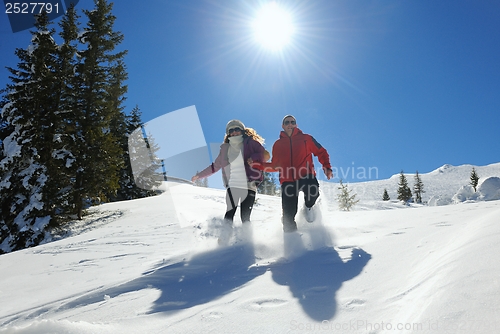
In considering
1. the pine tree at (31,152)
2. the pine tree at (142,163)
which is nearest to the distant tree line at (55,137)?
the pine tree at (31,152)

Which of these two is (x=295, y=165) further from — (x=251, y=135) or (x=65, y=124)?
(x=65, y=124)

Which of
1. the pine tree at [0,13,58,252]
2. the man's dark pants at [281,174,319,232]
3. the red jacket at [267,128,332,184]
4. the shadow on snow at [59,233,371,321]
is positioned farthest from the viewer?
the pine tree at [0,13,58,252]

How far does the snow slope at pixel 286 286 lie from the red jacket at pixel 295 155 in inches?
38.0

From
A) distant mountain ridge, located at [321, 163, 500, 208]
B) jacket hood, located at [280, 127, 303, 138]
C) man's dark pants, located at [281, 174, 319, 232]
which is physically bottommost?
distant mountain ridge, located at [321, 163, 500, 208]

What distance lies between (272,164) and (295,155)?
0.46 metres

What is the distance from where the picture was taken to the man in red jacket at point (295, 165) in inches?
196

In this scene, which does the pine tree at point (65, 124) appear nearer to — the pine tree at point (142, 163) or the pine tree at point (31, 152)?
the pine tree at point (31, 152)

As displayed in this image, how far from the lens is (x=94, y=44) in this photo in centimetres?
1658

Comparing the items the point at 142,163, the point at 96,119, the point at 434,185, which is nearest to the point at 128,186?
the point at 142,163

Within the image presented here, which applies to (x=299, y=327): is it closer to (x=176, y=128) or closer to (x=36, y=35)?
(x=176, y=128)

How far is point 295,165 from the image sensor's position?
5.12 meters

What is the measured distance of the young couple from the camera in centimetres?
507

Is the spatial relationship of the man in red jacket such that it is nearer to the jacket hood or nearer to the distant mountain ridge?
the jacket hood

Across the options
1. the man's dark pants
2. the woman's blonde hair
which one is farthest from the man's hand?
the woman's blonde hair
